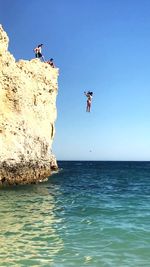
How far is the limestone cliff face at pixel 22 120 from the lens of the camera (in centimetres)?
2694

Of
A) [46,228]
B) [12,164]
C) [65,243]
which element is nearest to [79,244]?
[65,243]

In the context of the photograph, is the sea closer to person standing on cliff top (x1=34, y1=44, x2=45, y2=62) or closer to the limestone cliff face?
the limestone cliff face

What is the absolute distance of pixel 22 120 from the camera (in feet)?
96.1

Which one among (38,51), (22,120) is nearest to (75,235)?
(22,120)

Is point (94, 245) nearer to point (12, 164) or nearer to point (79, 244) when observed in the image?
point (79, 244)

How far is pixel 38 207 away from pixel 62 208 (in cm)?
111

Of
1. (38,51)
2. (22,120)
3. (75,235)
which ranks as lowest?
(75,235)

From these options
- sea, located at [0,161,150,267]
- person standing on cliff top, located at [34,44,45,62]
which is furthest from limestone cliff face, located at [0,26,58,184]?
sea, located at [0,161,150,267]

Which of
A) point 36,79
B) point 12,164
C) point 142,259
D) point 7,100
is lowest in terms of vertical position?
point 142,259

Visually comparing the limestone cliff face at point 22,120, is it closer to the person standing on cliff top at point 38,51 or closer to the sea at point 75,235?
the person standing on cliff top at point 38,51

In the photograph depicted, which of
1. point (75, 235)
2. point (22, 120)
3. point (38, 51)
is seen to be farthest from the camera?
point (38, 51)

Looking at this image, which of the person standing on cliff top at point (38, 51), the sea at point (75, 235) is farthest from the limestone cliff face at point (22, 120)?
the sea at point (75, 235)

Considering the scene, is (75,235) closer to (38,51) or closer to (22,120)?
(22,120)

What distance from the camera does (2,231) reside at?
1116cm
